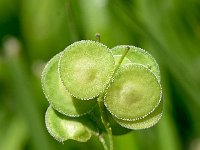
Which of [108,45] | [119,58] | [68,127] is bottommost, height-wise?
[108,45]

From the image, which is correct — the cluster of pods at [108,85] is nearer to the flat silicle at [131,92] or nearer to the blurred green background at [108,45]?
the flat silicle at [131,92]

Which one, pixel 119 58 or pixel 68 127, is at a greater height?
→ pixel 119 58

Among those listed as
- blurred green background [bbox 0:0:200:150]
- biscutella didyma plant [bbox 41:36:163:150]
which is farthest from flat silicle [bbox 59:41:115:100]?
blurred green background [bbox 0:0:200:150]

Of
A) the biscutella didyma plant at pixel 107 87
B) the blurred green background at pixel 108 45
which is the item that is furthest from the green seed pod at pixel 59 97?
the blurred green background at pixel 108 45

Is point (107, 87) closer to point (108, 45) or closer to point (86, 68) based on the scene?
point (86, 68)

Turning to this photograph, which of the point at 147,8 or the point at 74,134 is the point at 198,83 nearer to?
the point at 147,8

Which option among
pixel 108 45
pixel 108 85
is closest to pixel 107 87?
pixel 108 85

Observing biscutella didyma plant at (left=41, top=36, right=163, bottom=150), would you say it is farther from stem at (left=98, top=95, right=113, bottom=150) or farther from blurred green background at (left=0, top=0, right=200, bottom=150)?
blurred green background at (left=0, top=0, right=200, bottom=150)

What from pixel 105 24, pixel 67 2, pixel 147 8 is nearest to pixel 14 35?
pixel 105 24
